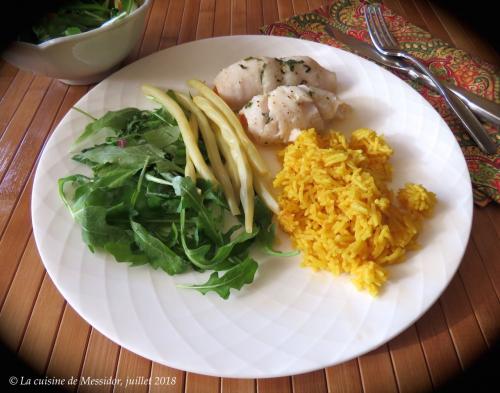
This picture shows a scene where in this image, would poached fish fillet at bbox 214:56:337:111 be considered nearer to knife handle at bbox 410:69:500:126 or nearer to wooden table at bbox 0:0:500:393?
knife handle at bbox 410:69:500:126

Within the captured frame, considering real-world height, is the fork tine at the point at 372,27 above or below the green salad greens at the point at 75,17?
above

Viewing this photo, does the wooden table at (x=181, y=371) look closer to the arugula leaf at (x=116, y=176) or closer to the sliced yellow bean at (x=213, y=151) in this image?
the arugula leaf at (x=116, y=176)

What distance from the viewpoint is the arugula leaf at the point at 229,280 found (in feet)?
4.72

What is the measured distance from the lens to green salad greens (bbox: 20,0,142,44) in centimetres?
209

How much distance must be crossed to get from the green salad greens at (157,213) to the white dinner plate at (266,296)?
0.20ft

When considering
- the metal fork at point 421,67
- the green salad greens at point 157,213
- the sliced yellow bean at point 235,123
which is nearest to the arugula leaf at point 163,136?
the green salad greens at point 157,213

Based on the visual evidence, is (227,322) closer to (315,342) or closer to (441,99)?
(315,342)

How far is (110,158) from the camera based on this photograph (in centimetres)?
174

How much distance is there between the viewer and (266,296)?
1.48m

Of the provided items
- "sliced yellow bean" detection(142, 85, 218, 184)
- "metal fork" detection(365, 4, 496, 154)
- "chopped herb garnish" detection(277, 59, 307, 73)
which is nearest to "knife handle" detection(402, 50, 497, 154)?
"metal fork" detection(365, 4, 496, 154)

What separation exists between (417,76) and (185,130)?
4.72ft

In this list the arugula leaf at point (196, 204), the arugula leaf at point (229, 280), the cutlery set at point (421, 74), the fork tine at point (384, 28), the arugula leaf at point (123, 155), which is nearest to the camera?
the arugula leaf at point (229, 280)

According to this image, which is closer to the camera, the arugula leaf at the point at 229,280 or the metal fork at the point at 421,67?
the arugula leaf at the point at 229,280

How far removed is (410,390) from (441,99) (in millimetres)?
1637
